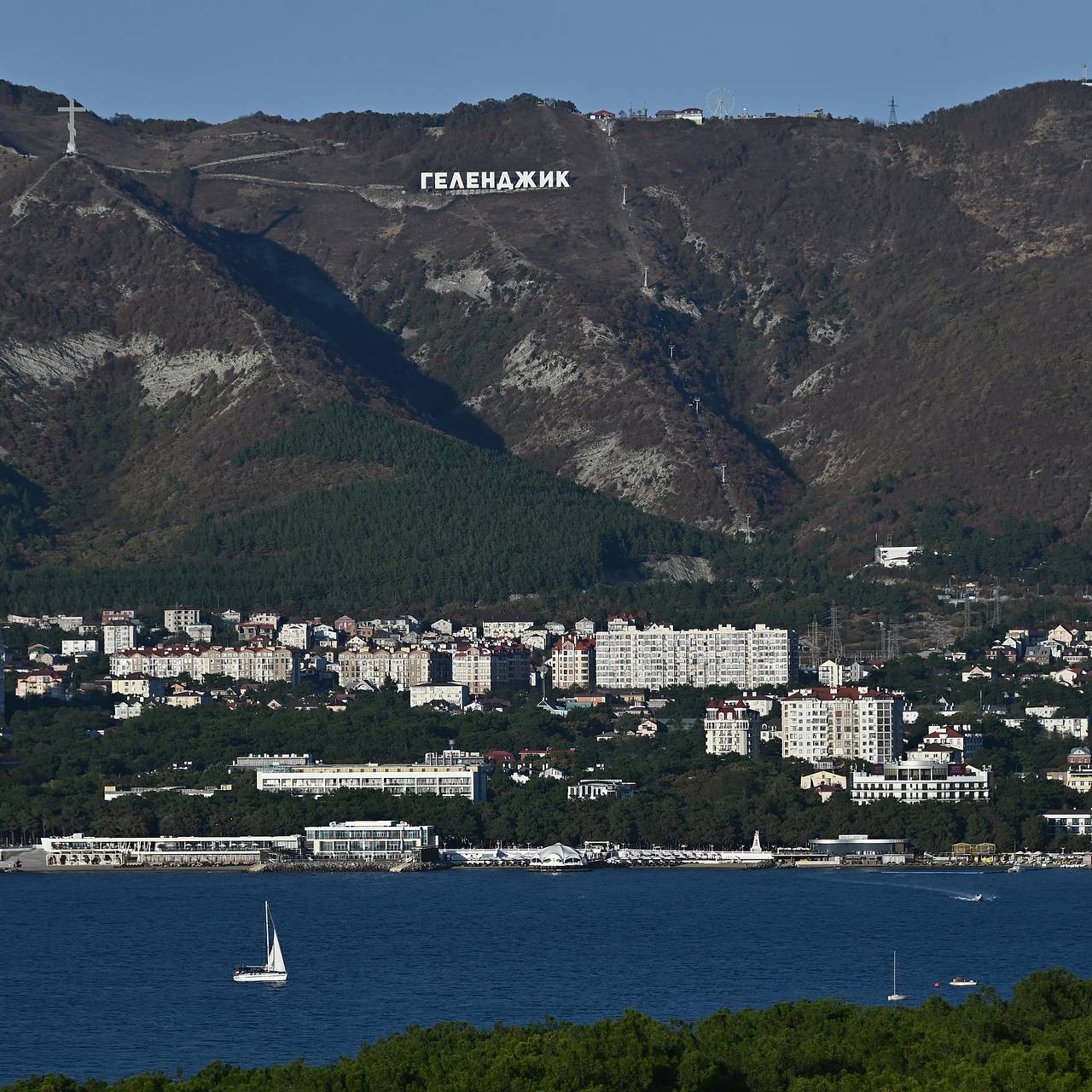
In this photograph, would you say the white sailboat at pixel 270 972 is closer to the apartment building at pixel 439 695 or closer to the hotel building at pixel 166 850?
the hotel building at pixel 166 850

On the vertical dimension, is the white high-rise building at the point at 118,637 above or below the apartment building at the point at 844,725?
above

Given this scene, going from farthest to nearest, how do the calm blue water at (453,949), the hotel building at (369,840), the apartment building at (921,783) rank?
1. the apartment building at (921,783)
2. the hotel building at (369,840)
3. the calm blue water at (453,949)

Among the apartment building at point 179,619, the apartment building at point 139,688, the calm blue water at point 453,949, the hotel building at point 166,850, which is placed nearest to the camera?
the calm blue water at point 453,949

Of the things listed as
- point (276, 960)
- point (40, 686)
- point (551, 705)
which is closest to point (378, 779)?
point (551, 705)

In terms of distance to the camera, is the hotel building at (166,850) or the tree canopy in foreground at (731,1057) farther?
the hotel building at (166,850)

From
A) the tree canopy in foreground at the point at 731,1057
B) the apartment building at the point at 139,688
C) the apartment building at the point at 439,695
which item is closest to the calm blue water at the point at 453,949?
the tree canopy in foreground at the point at 731,1057

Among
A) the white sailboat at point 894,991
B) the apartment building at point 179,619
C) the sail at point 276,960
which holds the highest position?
the apartment building at point 179,619

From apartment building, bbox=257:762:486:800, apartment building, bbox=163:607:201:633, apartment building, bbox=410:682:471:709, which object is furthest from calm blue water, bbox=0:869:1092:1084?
apartment building, bbox=163:607:201:633

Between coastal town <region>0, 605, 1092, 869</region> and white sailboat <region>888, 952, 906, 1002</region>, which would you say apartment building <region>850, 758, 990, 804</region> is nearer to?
coastal town <region>0, 605, 1092, 869</region>
